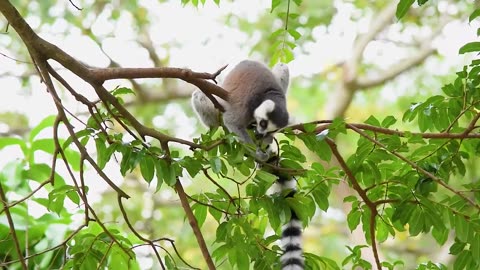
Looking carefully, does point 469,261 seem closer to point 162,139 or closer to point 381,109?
point 162,139

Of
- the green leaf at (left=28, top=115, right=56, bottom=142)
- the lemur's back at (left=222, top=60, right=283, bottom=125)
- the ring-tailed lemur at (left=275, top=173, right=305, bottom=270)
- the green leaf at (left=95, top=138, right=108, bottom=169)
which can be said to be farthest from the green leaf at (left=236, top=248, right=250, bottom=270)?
the green leaf at (left=28, top=115, right=56, bottom=142)

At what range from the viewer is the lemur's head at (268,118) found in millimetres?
2926

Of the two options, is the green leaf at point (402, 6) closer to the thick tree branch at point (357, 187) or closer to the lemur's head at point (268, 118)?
the thick tree branch at point (357, 187)

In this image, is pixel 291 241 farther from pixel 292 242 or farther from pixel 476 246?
pixel 476 246

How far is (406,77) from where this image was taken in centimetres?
817

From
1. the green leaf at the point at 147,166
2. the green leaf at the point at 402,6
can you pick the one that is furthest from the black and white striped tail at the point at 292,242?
the green leaf at the point at 402,6

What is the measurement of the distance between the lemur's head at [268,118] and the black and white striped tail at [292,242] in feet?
1.13

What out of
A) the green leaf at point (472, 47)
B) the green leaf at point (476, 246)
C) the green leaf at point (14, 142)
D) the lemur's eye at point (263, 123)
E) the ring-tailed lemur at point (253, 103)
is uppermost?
the ring-tailed lemur at point (253, 103)

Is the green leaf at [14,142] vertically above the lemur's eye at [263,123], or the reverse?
the lemur's eye at [263,123]

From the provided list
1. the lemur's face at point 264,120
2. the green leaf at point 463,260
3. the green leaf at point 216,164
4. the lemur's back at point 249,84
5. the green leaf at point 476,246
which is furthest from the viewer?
the lemur's back at point 249,84

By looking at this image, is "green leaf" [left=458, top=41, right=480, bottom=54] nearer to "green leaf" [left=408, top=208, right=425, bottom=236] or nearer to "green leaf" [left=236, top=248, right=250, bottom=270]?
"green leaf" [left=408, top=208, right=425, bottom=236]

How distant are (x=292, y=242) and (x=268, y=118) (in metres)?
0.75

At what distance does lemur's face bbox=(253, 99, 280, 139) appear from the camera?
9.53 ft

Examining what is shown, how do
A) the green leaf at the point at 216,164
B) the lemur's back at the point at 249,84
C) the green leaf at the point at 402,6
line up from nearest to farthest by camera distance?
1. the green leaf at the point at 402,6
2. the green leaf at the point at 216,164
3. the lemur's back at the point at 249,84
